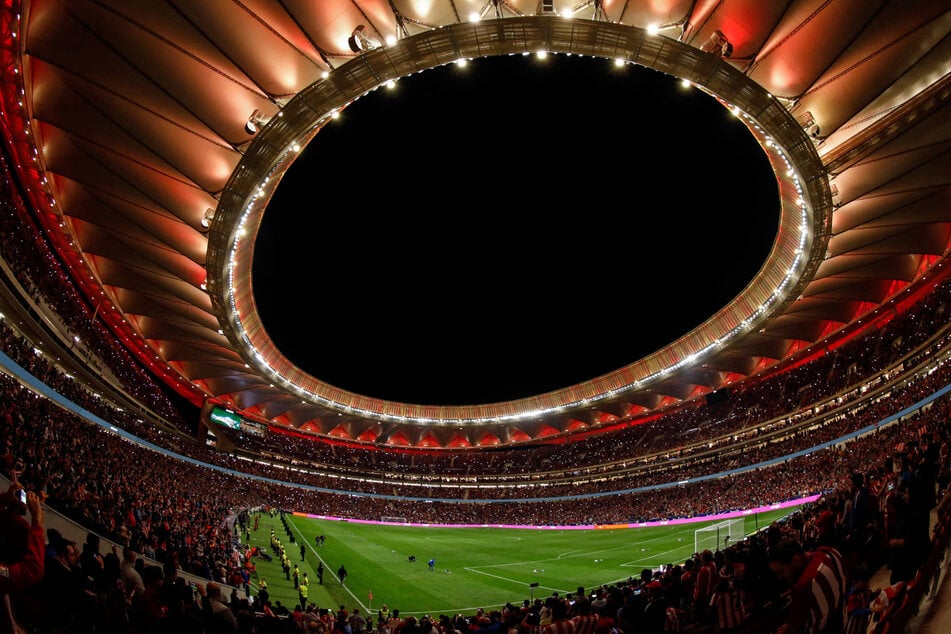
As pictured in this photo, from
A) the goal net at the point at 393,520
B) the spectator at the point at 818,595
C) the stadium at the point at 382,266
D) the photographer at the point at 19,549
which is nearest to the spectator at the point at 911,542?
the stadium at the point at 382,266

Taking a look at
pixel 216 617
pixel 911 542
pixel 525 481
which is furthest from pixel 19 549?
pixel 525 481

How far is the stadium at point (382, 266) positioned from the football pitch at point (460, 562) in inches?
112

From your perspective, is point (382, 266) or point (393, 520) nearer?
point (382, 266)

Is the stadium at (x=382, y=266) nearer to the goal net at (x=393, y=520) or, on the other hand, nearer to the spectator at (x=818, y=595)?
the goal net at (x=393, y=520)

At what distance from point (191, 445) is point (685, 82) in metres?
52.8

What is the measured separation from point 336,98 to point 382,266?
2630 cm

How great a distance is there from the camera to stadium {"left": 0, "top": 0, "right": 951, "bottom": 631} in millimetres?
16344

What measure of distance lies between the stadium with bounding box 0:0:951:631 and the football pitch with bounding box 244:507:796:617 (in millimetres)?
2846

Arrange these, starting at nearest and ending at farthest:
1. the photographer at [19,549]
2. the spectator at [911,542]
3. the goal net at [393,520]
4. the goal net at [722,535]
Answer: the photographer at [19,549] → the spectator at [911,542] → the goal net at [722,535] → the goal net at [393,520]

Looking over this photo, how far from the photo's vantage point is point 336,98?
18.3 meters

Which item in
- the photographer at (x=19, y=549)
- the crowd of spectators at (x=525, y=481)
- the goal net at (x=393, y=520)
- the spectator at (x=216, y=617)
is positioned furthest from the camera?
the goal net at (x=393, y=520)

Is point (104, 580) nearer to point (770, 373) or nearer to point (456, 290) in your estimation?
point (456, 290)

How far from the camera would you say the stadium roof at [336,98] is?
639 inches

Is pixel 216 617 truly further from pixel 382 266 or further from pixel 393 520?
pixel 393 520
